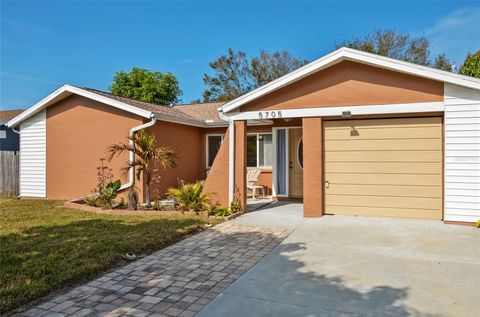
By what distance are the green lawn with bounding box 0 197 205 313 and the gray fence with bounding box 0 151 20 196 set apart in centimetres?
450

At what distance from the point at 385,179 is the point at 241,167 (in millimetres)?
3927

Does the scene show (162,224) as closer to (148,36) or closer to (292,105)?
(292,105)

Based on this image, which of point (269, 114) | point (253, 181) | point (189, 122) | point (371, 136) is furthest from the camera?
point (189, 122)

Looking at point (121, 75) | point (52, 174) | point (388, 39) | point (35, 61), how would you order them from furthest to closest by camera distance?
point (121, 75)
point (388, 39)
point (35, 61)
point (52, 174)

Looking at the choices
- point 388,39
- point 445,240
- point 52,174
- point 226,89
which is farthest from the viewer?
point 226,89

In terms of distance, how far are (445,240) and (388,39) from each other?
26.7 m

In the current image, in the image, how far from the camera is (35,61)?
16.6 metres

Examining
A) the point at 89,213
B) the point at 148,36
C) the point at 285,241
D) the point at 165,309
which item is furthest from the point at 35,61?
the point at 165,309

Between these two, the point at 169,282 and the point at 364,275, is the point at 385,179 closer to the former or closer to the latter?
the point at 364,275

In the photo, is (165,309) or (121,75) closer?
(165,309)

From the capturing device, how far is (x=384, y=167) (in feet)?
30.2

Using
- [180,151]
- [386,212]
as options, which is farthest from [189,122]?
[386,212]

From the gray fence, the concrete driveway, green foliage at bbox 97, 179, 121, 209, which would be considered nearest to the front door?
the concrete driveway

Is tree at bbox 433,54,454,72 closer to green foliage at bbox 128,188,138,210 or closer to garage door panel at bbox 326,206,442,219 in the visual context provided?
garage door panel at bbox 326,206,442,219
